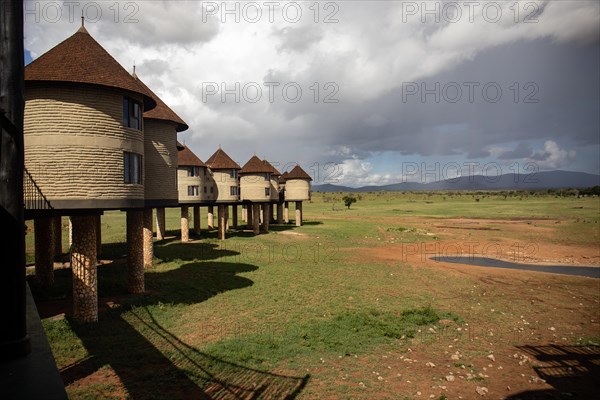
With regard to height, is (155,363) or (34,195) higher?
(34,195)

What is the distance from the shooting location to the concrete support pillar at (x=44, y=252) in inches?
822

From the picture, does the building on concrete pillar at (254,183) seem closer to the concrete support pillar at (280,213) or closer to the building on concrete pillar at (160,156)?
the concrete support pillar at (280,213)

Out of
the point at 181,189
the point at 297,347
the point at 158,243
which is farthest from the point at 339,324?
the point at 158,243

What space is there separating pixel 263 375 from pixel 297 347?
237cm

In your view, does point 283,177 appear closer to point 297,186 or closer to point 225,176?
point 297,186

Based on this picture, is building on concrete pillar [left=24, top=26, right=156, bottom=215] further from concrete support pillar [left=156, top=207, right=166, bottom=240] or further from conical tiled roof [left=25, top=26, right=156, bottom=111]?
concrete support pillar [left=156, top=207, right=166, bottom=240]

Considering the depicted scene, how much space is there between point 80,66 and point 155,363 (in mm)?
11900

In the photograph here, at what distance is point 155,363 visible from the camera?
484 inches

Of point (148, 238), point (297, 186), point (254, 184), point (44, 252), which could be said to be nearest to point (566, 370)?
point (44, 252)

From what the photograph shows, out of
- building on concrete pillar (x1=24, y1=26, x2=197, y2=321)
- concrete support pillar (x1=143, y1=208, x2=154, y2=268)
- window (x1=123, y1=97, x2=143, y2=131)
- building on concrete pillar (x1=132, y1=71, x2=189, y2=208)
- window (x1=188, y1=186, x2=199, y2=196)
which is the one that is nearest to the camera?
building on concrete pillar (x1=24, y1=26, x2=197, y2=321)

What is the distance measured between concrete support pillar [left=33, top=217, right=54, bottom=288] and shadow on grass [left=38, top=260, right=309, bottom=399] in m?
3.59

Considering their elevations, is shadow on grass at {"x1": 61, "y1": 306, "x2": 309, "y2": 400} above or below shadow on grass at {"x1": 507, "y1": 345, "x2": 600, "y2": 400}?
above

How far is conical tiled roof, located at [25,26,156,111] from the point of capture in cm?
1427

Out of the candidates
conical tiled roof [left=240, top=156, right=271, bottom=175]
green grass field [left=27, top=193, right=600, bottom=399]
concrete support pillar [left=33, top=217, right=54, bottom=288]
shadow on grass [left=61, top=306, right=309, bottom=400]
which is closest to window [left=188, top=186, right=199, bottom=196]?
green grass field [left=27, top=193, right=600, bottom=399]
